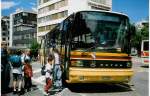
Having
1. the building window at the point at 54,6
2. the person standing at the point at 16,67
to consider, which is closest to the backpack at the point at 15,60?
the person standing at the point at 16,67

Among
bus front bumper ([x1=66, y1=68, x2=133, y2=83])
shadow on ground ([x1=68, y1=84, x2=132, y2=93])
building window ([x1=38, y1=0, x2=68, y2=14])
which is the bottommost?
shadow on ground ([x1=68, y1=84, x2=132, y2=93])

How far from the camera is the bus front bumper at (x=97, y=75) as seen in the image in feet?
40.2

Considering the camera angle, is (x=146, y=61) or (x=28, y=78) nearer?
(x=28, y=78)

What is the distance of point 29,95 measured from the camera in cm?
1181

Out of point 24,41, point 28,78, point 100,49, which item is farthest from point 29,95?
A: point 24,41

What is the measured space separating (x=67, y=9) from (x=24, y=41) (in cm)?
3893

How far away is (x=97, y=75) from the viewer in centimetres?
1240

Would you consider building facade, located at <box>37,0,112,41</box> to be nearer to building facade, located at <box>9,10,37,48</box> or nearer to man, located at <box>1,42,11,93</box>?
building facade, located at <box>9,10,37,48</box>

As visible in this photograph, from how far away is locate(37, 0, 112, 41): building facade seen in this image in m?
82.1

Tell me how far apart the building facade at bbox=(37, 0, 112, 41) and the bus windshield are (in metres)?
67.6

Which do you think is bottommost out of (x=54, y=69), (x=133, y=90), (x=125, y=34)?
(x=133, y=90)

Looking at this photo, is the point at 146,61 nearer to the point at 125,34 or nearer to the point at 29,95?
the point at 125,34

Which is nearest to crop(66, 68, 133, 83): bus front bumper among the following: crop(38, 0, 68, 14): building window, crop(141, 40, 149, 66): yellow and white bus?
crop(141, 40, 149, 66): yellow and white bus

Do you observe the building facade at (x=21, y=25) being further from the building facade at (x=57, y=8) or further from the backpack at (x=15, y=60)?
the backpack at (x=15, y=60)
